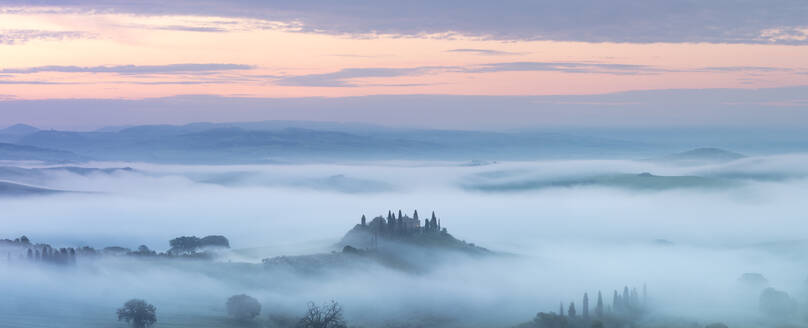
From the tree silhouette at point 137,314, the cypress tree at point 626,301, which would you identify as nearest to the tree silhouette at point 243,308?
the tree silhouette at point 137,314

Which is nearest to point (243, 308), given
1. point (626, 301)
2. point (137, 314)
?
point (137, 314)

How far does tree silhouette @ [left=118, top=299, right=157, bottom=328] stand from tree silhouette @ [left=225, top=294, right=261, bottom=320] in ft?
48.5

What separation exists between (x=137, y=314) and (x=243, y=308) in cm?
1901

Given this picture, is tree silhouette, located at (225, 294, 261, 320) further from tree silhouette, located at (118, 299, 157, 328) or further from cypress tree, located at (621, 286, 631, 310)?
cypress tree, located at (621, 286, 631, 310)

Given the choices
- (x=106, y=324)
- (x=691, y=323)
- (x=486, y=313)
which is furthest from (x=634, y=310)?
(x=106, y=324)

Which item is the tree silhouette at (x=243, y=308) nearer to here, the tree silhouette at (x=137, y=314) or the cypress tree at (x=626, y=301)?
the tree silhouette at (x=137, y=314)

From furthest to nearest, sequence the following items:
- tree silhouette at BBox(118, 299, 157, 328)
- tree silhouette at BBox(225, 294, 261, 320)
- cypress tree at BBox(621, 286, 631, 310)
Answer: cypress tree at BBox(621, 286, 631, 310) → tree silhouette at BBox(225, 294, 261, 320) → tree silhouette at BBox(118, 299, 157, 328)

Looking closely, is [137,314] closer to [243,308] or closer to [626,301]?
[243,308]

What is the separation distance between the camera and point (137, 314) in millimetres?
141875

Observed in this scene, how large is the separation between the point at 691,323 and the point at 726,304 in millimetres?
34525

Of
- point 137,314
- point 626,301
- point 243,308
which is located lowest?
point 137,314

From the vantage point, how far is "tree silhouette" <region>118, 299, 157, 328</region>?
142 metres

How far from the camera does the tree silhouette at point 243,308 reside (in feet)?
500

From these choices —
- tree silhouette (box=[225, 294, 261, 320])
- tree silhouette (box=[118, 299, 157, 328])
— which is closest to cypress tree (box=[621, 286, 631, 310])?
tree silhouette (box=[225, 294, 261, 320])
